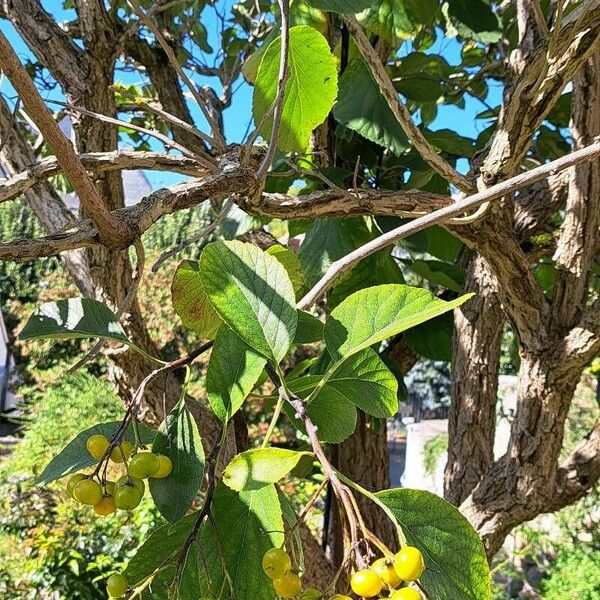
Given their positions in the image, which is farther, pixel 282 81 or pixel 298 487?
pixel 298 487

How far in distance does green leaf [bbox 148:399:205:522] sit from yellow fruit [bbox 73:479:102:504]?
0.03m

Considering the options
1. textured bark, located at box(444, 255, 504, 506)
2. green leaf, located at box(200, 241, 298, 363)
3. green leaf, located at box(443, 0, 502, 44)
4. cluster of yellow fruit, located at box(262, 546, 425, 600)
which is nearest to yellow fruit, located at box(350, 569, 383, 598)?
cluster of yellow fruit, located at box(262, 546, 425, 600)

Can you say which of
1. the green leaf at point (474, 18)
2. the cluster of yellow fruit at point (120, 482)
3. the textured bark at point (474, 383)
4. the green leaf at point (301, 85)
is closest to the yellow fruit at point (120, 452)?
the cluster of yellow fruit at point (120, 482)

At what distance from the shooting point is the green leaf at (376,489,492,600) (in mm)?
256

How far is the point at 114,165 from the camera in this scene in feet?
1.36

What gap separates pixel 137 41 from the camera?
120cm

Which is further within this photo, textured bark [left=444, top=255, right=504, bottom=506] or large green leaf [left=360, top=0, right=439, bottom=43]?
textured bark [left=444, top=255, right=504, bottom=506]

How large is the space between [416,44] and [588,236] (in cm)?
60

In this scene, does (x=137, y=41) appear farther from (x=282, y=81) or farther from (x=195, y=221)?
(x=195, y=221)

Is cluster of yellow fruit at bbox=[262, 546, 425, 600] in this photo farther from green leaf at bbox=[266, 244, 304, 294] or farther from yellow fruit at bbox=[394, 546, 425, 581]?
green leaf at bbox=[266, 244, 304, 294]

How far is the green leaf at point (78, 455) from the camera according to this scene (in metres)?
0.31

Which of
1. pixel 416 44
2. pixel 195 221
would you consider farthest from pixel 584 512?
pixel 195 221

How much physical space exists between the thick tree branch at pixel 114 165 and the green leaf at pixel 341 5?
0.13m

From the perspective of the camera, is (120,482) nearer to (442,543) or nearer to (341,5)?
(442,543)
